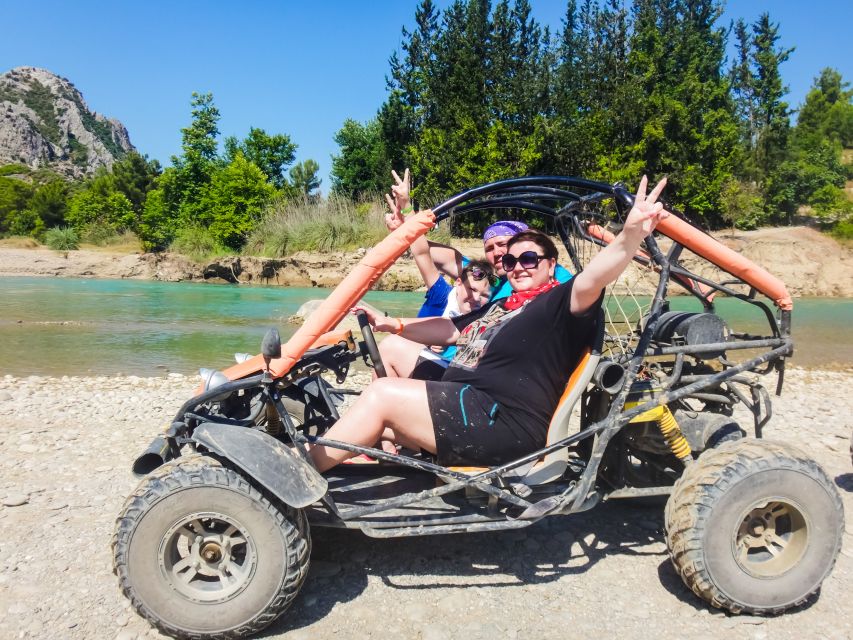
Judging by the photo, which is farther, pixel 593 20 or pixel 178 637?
pixel 593 20

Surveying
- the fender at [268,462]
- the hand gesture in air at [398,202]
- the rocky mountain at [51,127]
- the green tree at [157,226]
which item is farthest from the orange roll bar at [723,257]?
the rocky mountain at [51,127]

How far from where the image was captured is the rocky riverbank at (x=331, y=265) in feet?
82.3

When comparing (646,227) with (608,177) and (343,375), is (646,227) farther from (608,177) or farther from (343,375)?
(608,177)

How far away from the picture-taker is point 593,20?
40969 mm

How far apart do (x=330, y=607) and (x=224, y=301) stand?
19068 mm

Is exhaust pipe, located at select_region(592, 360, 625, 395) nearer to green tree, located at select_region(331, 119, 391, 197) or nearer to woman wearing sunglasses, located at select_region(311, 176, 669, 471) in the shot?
woman wearing sunglasses, located at select_region(311, 176, 669, 471)

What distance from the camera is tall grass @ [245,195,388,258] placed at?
2534 cm

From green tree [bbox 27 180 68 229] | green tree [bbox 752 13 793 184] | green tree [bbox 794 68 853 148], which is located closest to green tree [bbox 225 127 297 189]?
green tree [bbox 27 180 68 229]

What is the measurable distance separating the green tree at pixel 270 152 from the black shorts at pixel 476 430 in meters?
50.6

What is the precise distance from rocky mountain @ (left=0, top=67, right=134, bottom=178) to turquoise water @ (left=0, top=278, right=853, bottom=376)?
362 feet

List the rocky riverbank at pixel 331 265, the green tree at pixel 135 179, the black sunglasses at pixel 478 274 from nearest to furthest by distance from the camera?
the black sunglasses at pixel 478 274, the rocky riverbank at pixel 331 265, the green tree at pixel 135 179

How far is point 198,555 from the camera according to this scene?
2.73 meters

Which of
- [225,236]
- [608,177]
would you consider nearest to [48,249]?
[225,236]

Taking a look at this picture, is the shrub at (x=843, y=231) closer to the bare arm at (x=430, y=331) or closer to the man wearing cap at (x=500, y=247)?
the man wearing cap at (x=500, y=247)
